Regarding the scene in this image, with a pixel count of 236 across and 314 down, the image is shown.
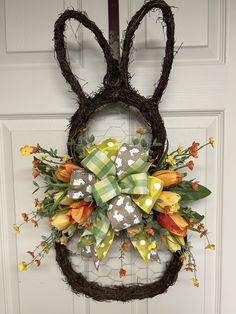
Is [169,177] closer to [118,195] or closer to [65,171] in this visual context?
[118,195]

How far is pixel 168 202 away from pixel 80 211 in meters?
0.18

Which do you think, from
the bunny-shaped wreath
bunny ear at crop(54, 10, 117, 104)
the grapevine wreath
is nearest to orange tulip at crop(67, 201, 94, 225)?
the grapevine wreath

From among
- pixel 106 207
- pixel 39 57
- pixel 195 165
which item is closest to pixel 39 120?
pixel 39 57

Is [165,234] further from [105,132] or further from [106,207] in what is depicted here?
[105,132]

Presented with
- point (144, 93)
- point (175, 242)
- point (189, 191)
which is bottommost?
point (175, 242)

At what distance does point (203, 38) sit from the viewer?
2.48 feet

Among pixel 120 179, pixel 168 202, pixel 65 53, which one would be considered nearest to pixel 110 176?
pixel 120 179

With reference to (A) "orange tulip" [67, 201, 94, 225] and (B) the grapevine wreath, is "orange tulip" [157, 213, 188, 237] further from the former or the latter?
(A) "orange tulip" [67, 201, 94, 225]

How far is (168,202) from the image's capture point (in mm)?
676

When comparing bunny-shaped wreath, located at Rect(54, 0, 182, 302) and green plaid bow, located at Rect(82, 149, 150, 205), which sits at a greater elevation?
bunny-shaped wreath, located at Rect(54, 0, 182, 302)

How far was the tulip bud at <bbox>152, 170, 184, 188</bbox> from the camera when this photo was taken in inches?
27.1

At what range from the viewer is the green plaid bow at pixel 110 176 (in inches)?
26.3

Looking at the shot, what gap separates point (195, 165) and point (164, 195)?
146 millimetres

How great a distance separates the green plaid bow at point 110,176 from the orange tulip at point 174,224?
8cm
